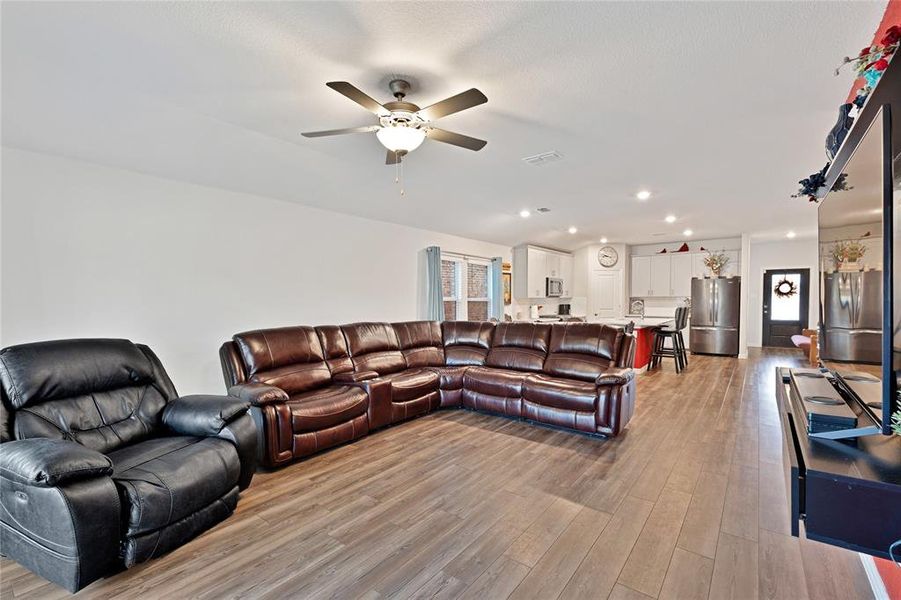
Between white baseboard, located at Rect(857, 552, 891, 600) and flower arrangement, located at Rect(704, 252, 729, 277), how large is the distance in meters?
7.36

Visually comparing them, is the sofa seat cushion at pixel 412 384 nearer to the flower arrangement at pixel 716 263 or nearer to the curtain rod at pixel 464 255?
the curtain rod at pixel 464 255

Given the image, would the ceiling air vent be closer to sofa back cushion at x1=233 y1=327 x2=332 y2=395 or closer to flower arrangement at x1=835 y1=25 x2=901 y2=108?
flower arrangement at x1=835 y1=25 x2=901 y2=108

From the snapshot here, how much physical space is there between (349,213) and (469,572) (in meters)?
4.15

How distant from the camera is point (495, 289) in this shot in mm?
7414

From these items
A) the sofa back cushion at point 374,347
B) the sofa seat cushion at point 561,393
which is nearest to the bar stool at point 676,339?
the sofa seat cushion at point 561,393

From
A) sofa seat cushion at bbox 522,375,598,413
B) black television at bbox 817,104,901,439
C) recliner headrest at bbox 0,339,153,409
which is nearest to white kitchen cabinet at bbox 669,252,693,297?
sofa seat cushion at bbox 522,375,598,413

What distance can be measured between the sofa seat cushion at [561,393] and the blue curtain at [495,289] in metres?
3.36

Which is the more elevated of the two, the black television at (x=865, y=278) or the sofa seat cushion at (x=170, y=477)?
the black television at (x=865, y=278)

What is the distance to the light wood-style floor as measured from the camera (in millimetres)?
1746

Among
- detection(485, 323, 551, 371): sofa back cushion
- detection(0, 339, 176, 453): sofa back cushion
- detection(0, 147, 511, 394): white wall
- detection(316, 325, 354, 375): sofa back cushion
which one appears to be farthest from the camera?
detection(485, 323, 551, 371): sofa back cushion

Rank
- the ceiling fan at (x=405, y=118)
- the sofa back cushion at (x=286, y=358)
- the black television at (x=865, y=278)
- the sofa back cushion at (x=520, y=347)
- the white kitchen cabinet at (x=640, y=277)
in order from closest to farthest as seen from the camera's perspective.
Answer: the black television at (x=865, y=278) → the ceiling fan at (x=405, y=118) → the sofa back cushion at (x=286, y=358) → the sofa back cushion at (x=520, y=347) → the white kitchen cabinet at (x=640, y=277)

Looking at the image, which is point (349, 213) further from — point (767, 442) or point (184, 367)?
point (767, 442)

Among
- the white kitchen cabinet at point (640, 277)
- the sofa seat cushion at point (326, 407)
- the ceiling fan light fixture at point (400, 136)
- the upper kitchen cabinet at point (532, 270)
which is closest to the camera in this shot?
the ceiling fan light fixture at point (400, 136)

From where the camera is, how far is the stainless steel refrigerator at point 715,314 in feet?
26.0
